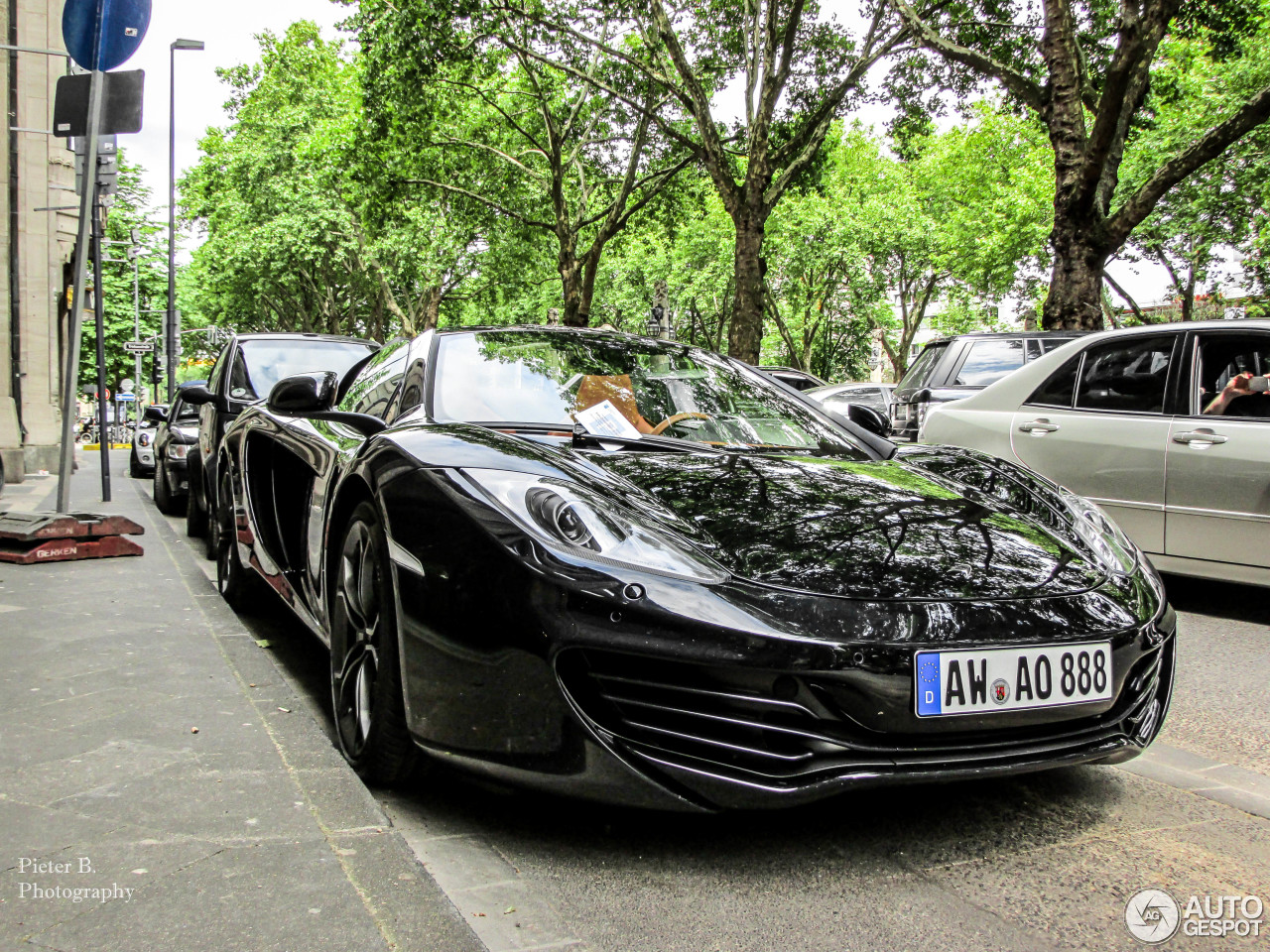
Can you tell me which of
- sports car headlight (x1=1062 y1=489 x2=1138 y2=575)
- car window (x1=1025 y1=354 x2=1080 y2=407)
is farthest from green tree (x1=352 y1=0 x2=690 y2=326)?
sports car headlight (x1=1062 y1=489 x2=1138 y2=575)

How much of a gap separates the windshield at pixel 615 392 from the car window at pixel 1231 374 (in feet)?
9.11

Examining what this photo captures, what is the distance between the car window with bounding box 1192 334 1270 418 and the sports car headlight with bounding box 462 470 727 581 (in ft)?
13.5

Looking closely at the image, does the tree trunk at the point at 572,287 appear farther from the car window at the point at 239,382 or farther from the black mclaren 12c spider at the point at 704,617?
the black mclaren 12c spider at the point at 704,617

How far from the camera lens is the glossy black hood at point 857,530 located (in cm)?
231

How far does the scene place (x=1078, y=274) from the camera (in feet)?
38.4

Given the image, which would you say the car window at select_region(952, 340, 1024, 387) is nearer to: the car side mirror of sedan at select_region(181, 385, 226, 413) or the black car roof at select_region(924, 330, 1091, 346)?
the black car roof at select_region(924, 330, 1091, 346)

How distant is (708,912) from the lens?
2094 mm

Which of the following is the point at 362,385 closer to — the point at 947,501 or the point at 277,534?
the point at 277,534

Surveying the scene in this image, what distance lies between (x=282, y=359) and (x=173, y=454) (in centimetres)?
204

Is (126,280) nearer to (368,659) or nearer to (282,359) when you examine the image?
(282,359)

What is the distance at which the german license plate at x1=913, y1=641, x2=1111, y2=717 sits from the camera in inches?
84.8

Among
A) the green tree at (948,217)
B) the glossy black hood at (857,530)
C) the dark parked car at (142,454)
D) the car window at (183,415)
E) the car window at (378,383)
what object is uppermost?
the green tree at (948,217)

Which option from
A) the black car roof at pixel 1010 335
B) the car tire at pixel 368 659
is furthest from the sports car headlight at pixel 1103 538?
the black car roof at pixel 1010 335

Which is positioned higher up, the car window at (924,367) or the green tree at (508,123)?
the green tree at (508,123)
